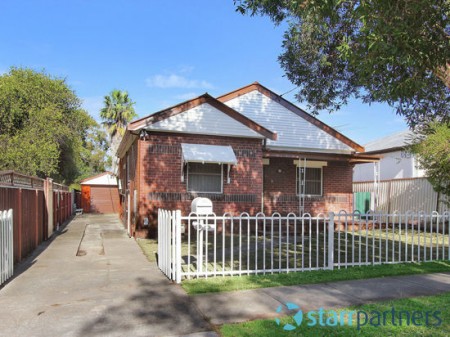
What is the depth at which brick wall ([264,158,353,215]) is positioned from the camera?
15102 millimetres

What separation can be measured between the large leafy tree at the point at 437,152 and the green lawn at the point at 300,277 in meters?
4.26

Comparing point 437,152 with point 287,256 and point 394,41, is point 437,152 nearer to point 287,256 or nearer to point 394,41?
point 287,256

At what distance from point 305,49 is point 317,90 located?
1.24 metres

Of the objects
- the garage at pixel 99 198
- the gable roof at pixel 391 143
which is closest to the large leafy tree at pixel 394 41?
the gable roof at pixel 391 143

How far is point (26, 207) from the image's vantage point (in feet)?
31.6

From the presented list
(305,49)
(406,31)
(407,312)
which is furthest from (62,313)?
(305,49)

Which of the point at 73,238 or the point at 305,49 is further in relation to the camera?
the point at 73,238

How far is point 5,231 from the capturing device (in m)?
6.74

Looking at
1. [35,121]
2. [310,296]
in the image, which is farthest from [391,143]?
[35,121]

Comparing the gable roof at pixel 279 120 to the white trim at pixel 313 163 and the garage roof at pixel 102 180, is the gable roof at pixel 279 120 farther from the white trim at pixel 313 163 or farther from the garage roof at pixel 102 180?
the garage roof at pixel 102 180

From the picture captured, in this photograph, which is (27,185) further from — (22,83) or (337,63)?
(22,83)
